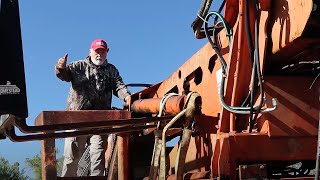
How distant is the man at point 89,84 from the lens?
581 cm

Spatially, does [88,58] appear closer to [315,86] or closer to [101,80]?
[101,80]

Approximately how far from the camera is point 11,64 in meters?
3.18

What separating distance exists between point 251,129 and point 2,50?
1.60 meters

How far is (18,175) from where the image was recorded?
28.5 meters

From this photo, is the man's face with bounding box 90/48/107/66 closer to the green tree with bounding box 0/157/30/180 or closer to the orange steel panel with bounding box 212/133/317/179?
the orange steel panel with bounding box 212/133/317/179

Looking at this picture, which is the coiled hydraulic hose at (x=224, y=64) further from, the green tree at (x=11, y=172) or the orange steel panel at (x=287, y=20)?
the green tree at (x=11, y=172)

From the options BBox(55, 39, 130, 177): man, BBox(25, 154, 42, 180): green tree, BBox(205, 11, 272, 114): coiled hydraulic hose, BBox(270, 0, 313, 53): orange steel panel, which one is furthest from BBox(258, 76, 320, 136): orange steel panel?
BBox(25, 154, 42, 180): green tree

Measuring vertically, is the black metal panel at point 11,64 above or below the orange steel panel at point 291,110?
above

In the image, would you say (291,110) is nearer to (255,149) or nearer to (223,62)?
(255,149)

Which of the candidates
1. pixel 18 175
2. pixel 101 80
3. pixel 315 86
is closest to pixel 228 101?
pixel 315 86

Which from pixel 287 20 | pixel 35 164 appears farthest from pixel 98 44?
pixel 35 164

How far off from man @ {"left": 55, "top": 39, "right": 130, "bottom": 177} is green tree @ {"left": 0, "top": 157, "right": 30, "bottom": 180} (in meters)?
22.6

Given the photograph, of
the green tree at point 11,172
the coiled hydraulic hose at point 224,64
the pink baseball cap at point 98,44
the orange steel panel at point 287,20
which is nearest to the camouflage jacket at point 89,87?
the pink baseball cap at point 98,44

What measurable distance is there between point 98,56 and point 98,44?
0.17m
